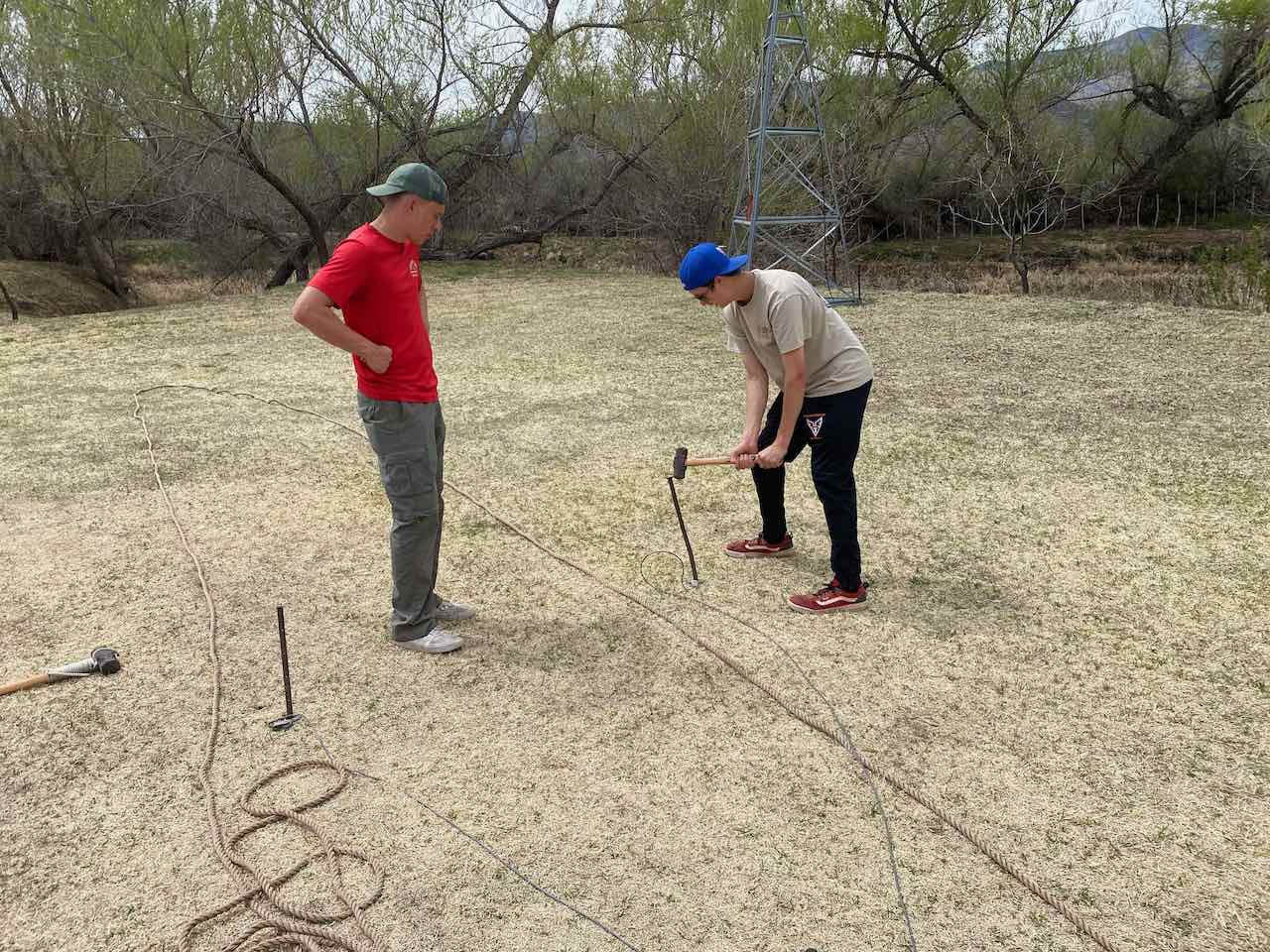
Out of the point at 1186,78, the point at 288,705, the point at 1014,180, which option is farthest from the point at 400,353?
the point at 1186,78

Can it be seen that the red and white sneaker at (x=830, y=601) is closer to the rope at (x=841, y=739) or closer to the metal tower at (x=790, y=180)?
the rope at (x=841, y=739)

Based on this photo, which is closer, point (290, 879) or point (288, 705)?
point (290, 879)

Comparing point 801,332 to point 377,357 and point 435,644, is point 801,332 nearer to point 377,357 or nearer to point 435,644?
point 377,357

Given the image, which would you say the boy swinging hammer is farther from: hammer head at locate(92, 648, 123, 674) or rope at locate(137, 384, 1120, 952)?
hammer head at locate(92, 648, 123, 674)

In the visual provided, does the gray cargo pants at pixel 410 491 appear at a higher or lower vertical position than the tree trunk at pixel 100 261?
lower

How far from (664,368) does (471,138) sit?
12.5 meters

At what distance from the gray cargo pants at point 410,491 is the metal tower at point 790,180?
911 centimetres

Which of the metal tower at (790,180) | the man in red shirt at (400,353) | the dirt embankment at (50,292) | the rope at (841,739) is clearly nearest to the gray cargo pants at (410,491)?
the man in red shirt at (400,353)

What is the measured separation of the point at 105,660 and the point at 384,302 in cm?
159

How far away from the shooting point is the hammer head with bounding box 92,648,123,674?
3211 millimetres

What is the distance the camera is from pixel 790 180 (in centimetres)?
1508

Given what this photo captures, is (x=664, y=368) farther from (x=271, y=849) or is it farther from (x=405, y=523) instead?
(x=271, y=849)

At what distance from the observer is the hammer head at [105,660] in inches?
126

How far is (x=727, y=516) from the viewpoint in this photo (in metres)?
4.66
